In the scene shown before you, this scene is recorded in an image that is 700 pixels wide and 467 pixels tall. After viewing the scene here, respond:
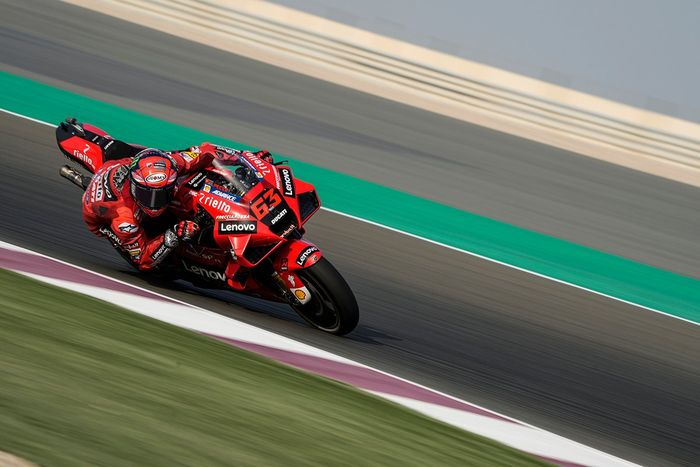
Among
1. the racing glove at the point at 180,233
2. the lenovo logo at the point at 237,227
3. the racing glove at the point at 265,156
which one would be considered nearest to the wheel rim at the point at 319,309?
the lenovo logo at the point at 237,227

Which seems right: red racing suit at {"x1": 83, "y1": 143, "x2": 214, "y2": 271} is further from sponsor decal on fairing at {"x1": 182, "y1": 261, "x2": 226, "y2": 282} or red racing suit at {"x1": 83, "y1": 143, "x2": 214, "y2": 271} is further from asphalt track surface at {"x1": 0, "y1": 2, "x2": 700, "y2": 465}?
asphalt track surface at {"x1": 0, "y1": 2, "x2": 700, "y2": 465}

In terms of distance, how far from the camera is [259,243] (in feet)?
22.2

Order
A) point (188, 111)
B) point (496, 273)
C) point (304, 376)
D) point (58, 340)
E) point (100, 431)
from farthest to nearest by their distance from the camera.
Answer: point (188, 111), point (496, 273), point (304, 376), point (58, 340), point (100, 431)

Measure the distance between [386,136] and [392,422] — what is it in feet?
40.9

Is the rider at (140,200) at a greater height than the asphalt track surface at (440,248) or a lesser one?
lesser

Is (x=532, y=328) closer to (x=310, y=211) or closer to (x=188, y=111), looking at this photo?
(x=310, y=211)

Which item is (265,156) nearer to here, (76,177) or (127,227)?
(127,227)

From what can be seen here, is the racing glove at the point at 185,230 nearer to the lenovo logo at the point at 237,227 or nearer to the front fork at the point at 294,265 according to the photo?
the lenovo logo at the point at 237,227

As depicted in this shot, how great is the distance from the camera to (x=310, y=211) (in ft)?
23.2

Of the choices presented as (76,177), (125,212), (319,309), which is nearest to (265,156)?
(125,212)

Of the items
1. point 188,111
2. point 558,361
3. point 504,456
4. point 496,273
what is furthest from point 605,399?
point 188,111

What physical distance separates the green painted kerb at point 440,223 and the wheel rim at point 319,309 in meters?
4.25

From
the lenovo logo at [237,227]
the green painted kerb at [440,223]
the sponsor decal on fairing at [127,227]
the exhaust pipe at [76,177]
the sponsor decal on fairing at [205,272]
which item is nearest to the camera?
the lenovo logo at [237,227]

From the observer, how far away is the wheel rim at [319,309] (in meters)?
6.84
